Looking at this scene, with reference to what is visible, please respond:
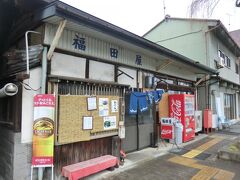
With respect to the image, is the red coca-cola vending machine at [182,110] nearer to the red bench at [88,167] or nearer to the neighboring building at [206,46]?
the neighboring building at [206,46]

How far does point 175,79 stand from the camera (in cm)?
1110


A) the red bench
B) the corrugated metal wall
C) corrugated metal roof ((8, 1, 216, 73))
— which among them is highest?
corrugated metal roof ((8, 1, 216, 73))

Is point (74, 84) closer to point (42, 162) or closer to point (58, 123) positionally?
point (58, 123)

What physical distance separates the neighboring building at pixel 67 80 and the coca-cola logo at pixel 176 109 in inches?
122

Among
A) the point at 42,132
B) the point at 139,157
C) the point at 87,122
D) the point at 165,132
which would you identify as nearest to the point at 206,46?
the point at 165,132

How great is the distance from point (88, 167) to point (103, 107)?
1.72 metres

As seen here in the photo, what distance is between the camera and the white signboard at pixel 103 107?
6090 mm

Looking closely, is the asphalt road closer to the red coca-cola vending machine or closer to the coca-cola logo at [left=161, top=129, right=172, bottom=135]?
the coca-cola logo at [left=161, top=129, right=172, bottom=135]

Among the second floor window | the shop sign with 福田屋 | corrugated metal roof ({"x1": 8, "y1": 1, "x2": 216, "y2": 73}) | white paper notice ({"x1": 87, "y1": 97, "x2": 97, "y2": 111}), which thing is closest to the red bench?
the shop sign with 福田屋

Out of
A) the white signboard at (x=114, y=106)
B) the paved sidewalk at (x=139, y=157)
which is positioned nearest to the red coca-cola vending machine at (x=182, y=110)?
the paved sidewalk at (x=139, y=157)

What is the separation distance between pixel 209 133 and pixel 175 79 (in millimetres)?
4728

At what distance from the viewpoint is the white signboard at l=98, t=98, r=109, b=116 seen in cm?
609

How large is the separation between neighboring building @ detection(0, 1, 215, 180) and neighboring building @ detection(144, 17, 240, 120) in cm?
813

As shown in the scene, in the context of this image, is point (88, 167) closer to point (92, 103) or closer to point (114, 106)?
point (92, 103)
